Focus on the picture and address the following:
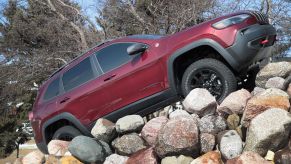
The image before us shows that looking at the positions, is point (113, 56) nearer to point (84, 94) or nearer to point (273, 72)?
point (84, 94)

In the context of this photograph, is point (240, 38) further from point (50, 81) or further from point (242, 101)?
point (50, 81)

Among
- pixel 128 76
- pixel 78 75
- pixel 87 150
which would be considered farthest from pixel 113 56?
pixel 87 150

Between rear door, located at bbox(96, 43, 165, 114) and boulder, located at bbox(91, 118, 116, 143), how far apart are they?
0.44m

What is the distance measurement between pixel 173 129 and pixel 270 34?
2.16 metres

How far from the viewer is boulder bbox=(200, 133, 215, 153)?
18.0ft

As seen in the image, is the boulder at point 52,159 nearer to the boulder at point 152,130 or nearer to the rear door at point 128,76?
the rear door at point 128,76

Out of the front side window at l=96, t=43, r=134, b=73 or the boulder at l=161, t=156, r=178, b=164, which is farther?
the front side window at l=96, t=43, r=134, b=73

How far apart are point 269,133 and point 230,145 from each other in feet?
1.57

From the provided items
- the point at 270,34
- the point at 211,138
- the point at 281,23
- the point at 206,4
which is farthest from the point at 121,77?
the point at 281,23

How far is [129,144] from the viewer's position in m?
6.07

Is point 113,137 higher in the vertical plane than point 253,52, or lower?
lower

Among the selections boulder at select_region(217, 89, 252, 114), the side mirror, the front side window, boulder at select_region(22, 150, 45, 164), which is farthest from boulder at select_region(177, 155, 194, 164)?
boulder at select_region(22, 150, 45, 164)

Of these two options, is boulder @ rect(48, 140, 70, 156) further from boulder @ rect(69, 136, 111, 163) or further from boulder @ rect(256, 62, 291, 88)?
boulder @ rect(256, 62, 291, 88)

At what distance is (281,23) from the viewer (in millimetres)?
19594
